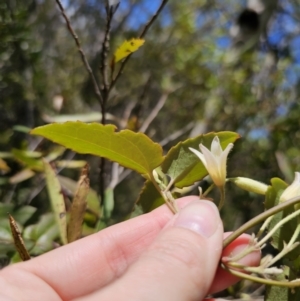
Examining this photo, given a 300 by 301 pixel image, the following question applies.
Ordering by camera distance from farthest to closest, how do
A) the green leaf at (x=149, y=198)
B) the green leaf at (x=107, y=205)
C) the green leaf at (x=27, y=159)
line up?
1. the green leaf at (x=27, y=159)
2. the green leaf at (x=107, y=205)
3. the green leaf at (x=149, y=198)

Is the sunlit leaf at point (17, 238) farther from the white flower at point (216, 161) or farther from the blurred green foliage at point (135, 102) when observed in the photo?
the white flower at point (216, 161)

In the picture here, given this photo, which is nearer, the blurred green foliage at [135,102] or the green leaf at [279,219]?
the green leaf at [279,219]

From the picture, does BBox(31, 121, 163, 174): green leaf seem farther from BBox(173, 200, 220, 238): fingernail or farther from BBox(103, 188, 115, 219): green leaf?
BBox(103, 188, 115, 219): green leaf

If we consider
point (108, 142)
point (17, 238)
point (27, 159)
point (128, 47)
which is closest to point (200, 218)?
Answer: point (108, 142)

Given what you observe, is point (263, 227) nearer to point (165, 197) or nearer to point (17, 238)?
point (165, 197)

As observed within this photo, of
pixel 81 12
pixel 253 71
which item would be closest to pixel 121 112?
pixel 253 71

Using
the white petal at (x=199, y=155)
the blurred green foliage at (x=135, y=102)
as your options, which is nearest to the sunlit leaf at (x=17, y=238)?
the blurred green foliage at (x=135, y=102)

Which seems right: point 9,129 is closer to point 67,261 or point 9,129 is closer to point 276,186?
point 67,261
